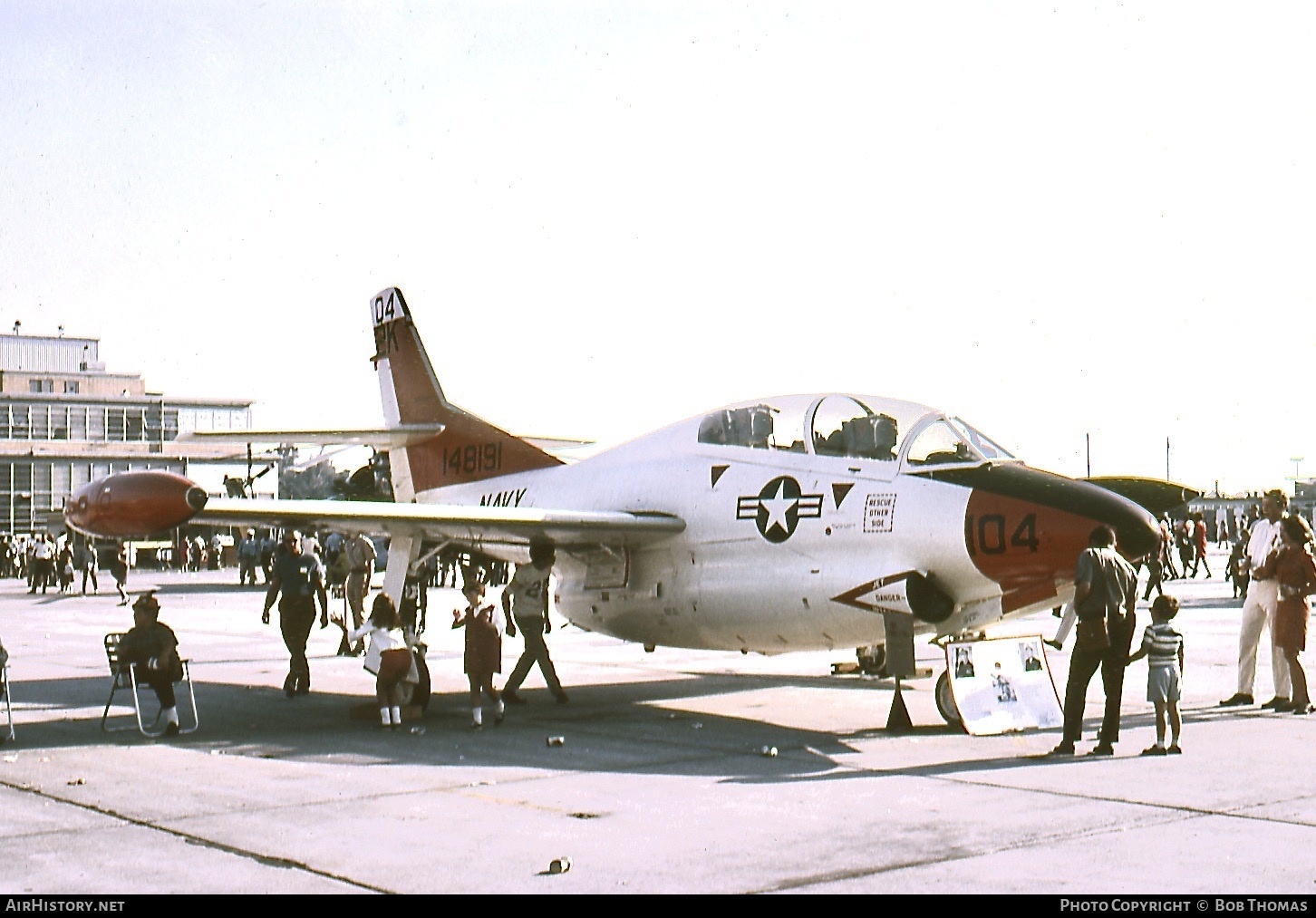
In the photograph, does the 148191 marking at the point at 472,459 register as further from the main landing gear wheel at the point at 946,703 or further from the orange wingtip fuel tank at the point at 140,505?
the main landing gear wheel at the point at 946,703

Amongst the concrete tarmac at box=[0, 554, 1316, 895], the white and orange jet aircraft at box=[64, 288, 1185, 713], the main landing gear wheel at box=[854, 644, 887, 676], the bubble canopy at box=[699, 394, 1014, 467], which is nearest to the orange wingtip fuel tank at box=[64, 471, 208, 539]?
the white and orange jet aircraft at box=[64, 288, 1185, 713]

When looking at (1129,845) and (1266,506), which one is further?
(1266,506)

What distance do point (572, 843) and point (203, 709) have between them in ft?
27.2

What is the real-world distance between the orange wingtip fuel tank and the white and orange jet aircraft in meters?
0.02

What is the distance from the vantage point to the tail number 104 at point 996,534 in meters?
11.4

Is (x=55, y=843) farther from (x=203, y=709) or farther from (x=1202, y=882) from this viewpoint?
(x=203, y=709)

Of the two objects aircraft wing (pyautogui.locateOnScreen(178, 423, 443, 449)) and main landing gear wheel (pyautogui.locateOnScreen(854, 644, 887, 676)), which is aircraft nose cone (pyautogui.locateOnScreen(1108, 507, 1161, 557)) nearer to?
main landing gear wheel (pyautogui.locateOnScreen(854, 644, 887, 676))

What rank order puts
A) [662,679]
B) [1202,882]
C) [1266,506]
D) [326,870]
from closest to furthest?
[1202,882] → [326,870] → [1266,506] → [662,679]

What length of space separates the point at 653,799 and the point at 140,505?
556 centimetres

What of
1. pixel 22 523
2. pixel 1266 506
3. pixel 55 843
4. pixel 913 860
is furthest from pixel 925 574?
pixel 22 523

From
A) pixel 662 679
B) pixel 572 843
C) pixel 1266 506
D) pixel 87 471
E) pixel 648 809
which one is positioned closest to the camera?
pixel 572 843

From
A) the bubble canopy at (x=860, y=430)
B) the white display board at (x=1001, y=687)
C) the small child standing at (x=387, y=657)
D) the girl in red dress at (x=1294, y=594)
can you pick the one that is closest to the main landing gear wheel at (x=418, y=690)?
the small child standing at (x=387, y=657)

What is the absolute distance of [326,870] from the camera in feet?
22.8

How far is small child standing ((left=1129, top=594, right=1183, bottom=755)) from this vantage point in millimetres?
10500
